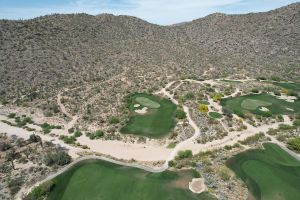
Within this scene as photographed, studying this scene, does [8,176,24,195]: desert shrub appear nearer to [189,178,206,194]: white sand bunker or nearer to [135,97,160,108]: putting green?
[189,178,206,194]: white sand bunker

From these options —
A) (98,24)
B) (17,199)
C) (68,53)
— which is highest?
(98,24)

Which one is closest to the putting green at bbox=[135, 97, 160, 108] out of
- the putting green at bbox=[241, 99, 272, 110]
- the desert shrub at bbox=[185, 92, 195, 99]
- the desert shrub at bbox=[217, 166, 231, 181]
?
the desert shrub at bbox=[185, 92, 195, 99]

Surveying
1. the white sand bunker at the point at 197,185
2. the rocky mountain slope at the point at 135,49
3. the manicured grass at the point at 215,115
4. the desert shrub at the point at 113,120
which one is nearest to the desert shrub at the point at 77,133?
the desert shrub at the point at 113,120

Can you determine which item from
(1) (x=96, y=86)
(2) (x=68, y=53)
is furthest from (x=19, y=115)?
(2) (x=68, y=53)

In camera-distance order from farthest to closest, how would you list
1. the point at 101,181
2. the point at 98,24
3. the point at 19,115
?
the point at 98,24
the point at 19,115
the point at 101,181

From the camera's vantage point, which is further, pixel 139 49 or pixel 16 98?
pixel 139 49

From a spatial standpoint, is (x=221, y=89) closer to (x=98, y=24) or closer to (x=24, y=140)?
(x=24, y=140)

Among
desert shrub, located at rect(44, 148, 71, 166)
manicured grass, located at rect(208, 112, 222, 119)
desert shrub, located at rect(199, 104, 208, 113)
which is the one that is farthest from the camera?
desert shrub, located at rect(199, 104, 208, 113)
